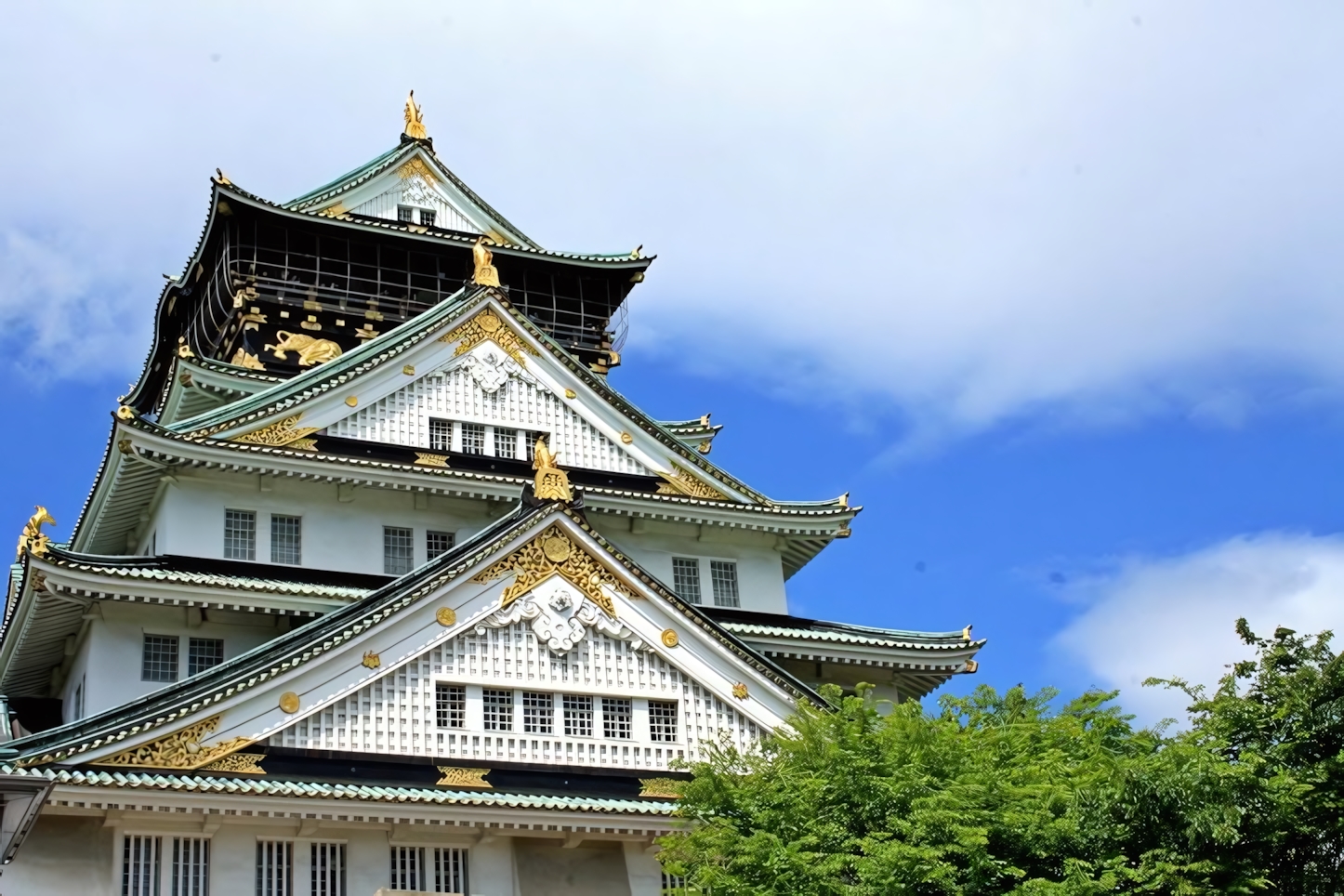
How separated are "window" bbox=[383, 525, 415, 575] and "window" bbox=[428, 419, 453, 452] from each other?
208 cm

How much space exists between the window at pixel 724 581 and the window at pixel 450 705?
8.42 meters

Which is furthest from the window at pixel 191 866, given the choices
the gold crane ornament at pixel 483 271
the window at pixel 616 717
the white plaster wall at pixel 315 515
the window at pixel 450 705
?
the gold crane ornament at pixel 483 271

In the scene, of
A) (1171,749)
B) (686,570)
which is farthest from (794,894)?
(686,570)

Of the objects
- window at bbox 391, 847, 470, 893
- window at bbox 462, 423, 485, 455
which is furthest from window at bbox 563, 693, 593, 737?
window at bbox 462, 423, 485, 455

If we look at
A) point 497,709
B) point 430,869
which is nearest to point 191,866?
point 430,869

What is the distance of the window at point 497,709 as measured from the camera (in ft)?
86.4

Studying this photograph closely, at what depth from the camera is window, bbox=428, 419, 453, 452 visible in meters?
33.0

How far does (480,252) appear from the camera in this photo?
35406mm

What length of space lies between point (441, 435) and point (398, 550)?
282 cm

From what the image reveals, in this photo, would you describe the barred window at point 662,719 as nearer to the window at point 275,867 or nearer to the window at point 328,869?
the window at point 328,869

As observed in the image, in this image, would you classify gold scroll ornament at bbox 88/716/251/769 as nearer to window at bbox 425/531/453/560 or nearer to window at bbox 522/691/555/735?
window at bbox 522/691/555/735

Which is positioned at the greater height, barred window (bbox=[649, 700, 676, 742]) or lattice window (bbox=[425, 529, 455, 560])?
lattice window (bbox=[425, 529, 455, 560])

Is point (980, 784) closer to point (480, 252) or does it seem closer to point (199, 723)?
point (199, 723)

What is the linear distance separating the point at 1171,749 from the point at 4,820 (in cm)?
1504
